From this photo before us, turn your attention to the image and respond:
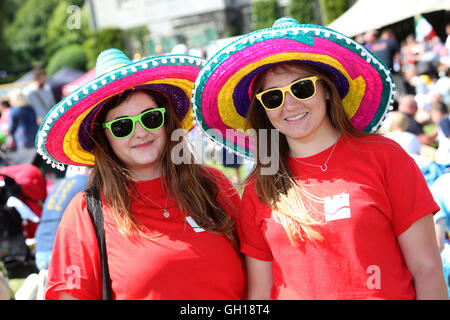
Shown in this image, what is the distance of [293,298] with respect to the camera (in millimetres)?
2154

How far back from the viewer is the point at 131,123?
251 centimetres

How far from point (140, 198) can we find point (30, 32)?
56888 millimetres

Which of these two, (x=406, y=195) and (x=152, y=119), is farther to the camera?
(x=152, y=119)

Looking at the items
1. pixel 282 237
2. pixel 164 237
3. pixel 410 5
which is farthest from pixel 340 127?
pixel 410 5

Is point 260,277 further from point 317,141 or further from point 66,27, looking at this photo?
point 66,27

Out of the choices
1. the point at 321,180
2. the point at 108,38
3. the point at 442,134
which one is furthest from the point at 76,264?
the point at 108,38

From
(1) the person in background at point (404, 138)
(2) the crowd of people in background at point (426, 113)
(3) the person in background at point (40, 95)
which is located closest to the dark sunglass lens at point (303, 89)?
(2) the crowd of people in background at point (426, 113)

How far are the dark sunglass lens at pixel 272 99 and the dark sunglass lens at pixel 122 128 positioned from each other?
26.6 inches

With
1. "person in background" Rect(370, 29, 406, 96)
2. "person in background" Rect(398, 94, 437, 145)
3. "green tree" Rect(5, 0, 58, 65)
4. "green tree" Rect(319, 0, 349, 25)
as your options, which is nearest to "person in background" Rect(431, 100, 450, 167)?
"person in background" Rect(398, 94, 437, 145)

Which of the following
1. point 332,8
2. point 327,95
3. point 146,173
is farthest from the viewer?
point 332,8

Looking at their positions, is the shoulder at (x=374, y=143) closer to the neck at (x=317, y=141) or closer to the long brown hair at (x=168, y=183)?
the neck at (x=317, y=141)

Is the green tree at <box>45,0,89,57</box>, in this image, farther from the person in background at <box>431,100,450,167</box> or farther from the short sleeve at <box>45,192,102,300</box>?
the short sleeve at <box>45,192,102,300</box>

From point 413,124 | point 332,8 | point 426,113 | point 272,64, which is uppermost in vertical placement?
point 332,8

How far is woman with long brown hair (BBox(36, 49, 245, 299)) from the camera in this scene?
7.54 ft
